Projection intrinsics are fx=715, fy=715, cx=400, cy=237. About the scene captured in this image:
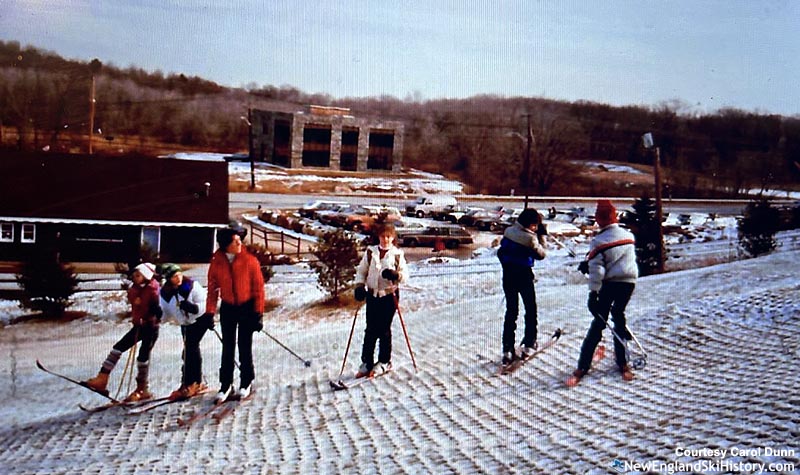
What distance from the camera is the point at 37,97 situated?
481 centimetres

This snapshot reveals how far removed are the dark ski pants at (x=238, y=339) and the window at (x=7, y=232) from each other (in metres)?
2.23

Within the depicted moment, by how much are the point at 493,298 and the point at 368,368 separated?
213 cm

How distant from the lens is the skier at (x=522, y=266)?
Result: 319cm

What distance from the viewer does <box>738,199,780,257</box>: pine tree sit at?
498cm

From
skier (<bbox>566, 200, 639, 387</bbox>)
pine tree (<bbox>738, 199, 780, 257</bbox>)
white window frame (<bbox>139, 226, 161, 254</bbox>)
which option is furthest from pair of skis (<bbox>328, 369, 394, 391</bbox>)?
pine tree (<bbox>738, 199, 780, 257</bbox>)

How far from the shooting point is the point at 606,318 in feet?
9.85

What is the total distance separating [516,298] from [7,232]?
336cm

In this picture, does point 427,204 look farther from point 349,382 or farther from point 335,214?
point 349,382

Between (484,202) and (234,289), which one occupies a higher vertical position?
(484,202)

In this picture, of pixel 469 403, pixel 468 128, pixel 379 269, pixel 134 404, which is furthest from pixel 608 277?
pixel 134 404

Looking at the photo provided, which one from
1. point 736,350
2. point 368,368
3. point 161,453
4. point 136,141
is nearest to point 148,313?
point 161,453

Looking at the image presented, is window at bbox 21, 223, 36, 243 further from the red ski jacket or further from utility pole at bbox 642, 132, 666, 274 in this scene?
utility pole at bbox 642, 132, 666, 274

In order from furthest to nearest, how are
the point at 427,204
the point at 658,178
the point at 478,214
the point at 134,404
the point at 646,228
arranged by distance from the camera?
the point at 427,204 → the point at 478,214 → the point at 646,228 → the point at 658,178 → the point at 134,404

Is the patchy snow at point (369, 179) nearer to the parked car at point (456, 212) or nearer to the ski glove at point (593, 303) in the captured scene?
the parked car at point (456, 212)
